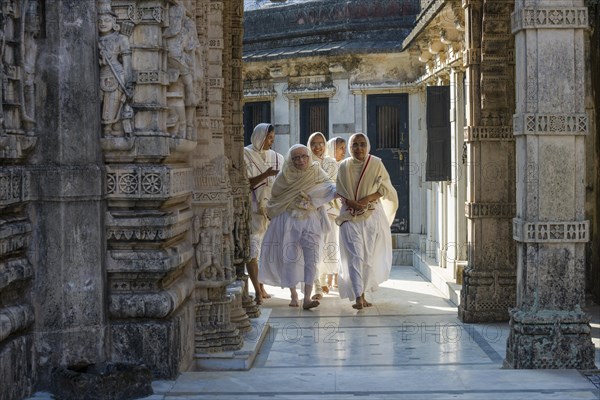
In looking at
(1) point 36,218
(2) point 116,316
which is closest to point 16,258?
(1) point 36,218

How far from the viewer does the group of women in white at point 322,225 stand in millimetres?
13484

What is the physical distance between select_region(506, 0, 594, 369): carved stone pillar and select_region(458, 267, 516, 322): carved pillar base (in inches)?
125

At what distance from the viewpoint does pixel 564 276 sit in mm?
8547

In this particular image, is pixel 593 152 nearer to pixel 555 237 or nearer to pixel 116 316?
pixel 555 237

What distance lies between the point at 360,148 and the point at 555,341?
5614mm

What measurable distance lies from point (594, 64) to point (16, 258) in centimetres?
856

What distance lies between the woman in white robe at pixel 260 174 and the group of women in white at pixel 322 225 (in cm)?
16

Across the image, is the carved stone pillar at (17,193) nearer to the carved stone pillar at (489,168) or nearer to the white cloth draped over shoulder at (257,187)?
the carved stone pillar at (489,168)

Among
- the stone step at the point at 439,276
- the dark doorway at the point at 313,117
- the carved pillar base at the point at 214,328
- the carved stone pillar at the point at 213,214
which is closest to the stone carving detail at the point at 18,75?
the carved stone pillar at the point at 213,214

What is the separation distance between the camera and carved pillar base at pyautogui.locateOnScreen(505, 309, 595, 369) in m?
8.48

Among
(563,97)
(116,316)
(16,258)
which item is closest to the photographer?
(16,258)

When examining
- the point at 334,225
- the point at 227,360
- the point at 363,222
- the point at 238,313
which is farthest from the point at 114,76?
the point at 334,225

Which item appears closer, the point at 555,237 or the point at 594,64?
the point at 555,237

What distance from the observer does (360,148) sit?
1366 cm
